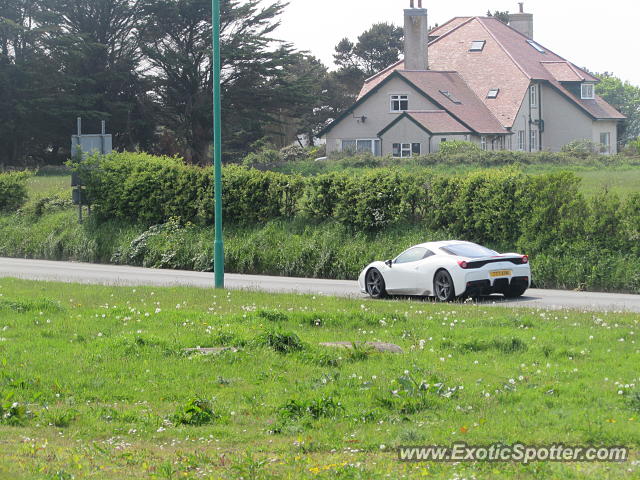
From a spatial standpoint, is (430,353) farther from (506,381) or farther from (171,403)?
(171,403)

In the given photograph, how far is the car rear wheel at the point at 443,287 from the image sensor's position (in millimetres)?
20125

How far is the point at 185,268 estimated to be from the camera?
31688mm

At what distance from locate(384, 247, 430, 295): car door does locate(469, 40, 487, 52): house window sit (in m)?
59.8

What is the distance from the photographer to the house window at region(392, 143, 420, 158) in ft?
224

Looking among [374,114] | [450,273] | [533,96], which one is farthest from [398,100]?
[450,273]

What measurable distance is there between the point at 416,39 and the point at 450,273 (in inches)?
2244

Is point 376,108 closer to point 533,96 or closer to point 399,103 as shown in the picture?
point 399,103

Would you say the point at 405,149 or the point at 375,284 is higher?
the point at 405,149

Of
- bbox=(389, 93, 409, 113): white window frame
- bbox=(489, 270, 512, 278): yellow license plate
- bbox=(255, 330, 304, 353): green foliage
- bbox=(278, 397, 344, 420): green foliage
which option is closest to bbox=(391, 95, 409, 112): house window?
bbox=(389, 93, 409, 113): white window frame

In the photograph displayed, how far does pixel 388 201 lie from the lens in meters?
29.0

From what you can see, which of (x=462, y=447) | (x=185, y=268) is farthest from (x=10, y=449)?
(x=185, y=268)

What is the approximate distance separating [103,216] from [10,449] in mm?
28651

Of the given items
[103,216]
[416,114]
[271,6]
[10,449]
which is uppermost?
[271,6]

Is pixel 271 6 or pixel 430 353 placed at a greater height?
pixel 271 6
